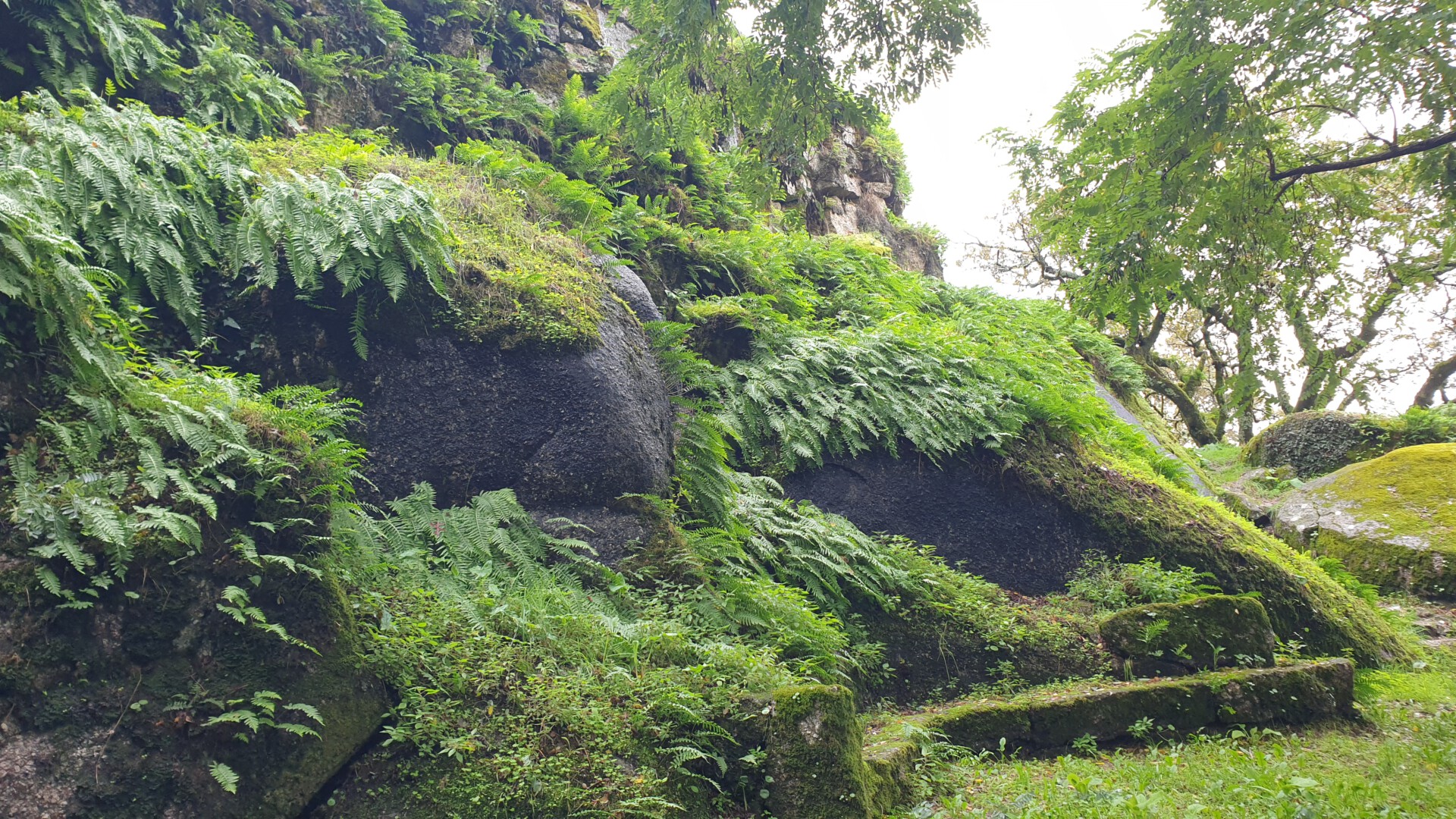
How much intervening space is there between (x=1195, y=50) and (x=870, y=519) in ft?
14.5

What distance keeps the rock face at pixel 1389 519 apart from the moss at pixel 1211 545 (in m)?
1.50

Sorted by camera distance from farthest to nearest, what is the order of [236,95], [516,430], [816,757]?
[236,95], [516,430], [816,757]

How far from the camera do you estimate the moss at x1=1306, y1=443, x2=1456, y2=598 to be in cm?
867

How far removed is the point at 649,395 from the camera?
6316 mm

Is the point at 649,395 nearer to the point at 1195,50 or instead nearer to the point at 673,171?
the point at 1195,50

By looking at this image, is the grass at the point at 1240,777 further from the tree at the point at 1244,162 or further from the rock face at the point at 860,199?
the rock face at the point at 860,199

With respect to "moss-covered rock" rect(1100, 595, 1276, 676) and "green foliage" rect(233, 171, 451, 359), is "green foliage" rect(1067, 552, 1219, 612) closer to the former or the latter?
"moss-covered rock" rect(1100, 595, 1276, 676)

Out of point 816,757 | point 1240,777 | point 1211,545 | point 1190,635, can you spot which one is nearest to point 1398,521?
point 1211,545

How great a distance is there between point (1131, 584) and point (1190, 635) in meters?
1.22

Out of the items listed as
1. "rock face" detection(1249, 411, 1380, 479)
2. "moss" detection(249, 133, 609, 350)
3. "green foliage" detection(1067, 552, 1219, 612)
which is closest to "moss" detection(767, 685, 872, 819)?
"moss" detection(249, 133, 609, 350)

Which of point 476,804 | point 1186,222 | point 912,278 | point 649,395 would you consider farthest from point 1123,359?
point 476,804

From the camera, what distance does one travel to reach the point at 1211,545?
7.42 m

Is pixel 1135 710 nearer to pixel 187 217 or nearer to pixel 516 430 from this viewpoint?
pixel 516 430

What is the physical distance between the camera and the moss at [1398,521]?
341 inches
